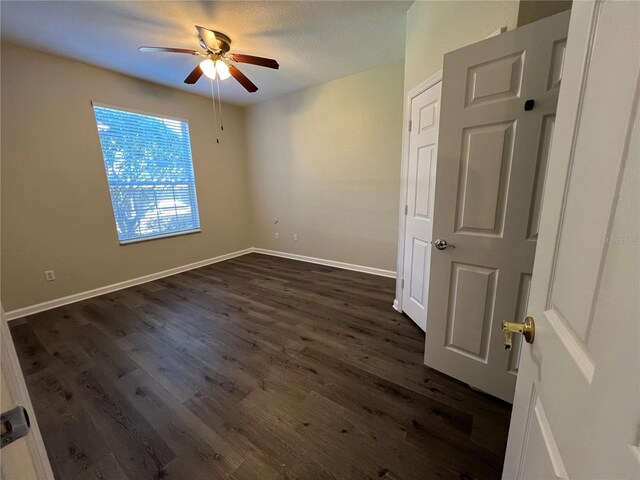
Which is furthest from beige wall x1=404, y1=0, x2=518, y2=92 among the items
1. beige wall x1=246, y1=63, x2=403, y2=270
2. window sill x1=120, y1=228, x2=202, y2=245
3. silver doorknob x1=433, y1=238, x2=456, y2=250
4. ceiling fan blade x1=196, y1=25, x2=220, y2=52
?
window sill x1=120, y1=228, x2=202, y2=245

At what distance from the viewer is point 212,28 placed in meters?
2.40

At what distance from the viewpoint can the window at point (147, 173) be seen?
3.30m

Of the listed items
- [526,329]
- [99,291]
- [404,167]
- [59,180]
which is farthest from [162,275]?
[526,329]

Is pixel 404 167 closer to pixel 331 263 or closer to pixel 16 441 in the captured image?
pixel 331 263

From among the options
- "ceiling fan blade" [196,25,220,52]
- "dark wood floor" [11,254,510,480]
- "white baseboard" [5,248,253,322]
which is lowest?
"dark wood floor" [11,254,510,480]

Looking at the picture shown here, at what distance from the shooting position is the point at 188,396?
1669 mm

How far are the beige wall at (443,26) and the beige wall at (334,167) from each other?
3.30 feet

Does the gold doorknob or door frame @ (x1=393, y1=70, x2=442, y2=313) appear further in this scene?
door frame @ (x1=393, y1=70, x2=442, y2=313)

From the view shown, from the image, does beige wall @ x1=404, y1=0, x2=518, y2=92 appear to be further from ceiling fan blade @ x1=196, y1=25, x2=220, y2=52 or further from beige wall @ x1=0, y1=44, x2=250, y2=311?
beige wall @ x1=0, y1=44, x2=250, y2=311

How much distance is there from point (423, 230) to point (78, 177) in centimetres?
391

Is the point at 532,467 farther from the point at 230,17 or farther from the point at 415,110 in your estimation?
the point at 230,17

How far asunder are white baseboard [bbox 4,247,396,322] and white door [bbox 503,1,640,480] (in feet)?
10.4

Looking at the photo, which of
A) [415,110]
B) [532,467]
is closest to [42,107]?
[415,110]

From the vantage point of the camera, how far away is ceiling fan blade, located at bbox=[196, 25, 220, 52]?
2.10 meters
